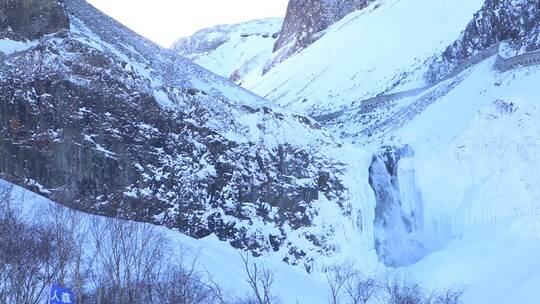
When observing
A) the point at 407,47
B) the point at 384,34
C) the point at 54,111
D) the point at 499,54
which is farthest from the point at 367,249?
the point at 384,34

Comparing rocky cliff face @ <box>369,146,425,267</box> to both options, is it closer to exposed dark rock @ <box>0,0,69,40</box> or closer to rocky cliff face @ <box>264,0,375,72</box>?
exposed dark rock @ <box>0,0,69,40</box>

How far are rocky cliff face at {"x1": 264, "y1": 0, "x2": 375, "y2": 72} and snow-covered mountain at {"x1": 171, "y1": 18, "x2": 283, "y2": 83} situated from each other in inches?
883

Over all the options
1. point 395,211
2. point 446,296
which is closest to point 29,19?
point 395,211

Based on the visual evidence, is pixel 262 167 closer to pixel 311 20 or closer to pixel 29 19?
pixel 29 19

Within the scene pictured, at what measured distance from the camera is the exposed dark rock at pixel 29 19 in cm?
3095

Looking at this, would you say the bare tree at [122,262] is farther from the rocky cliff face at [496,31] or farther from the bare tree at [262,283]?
the rocky cliff face at [496,31]

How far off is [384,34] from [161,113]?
54976 millimetres

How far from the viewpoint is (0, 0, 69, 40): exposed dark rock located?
31.0 metres

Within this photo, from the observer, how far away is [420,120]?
42.6m

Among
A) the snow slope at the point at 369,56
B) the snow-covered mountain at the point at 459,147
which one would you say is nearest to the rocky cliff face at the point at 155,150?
the snow-covered mountain at the point at 459,147

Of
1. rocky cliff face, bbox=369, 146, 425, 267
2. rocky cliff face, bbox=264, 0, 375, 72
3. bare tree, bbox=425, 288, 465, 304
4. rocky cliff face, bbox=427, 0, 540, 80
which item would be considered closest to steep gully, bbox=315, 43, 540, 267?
rocky cliff face, bbox=369, 146, 425, 267

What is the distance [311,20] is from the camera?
363 feet

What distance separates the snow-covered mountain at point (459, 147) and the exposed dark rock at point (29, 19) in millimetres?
18530

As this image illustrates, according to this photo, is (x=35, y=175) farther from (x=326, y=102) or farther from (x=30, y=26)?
(x=326, y=102)
